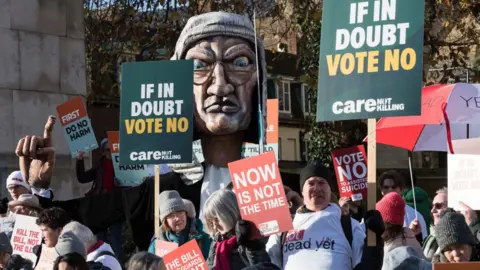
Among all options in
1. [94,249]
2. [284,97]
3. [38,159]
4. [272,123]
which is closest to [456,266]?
[94,249]

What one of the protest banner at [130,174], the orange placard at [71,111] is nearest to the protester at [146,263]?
the protest banner at [130,174]

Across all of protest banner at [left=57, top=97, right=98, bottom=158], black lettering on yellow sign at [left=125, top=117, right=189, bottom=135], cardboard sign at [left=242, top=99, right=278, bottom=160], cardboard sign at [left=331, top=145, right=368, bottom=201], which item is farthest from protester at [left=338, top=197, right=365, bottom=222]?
protest banner at [left=57, top=97, right=98, bottom=158]

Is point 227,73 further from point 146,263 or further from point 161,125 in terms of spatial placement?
point 146,263

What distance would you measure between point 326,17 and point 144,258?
2.13m

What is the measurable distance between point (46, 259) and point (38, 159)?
9.59ft

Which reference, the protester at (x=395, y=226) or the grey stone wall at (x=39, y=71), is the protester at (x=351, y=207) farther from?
the grey stone wall at (x=39, y=71)

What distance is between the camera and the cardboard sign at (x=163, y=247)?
9.21m

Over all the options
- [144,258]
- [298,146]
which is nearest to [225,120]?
[144,258]

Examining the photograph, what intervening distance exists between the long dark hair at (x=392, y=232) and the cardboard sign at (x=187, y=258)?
120 cm

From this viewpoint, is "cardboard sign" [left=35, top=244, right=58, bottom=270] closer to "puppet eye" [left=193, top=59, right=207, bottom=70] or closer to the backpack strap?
the backpack strap

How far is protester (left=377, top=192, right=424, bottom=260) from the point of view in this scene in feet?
26.9

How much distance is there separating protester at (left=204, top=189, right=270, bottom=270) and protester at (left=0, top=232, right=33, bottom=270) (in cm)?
150

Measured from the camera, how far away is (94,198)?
38.5 feet

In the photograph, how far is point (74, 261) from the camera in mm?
7816
